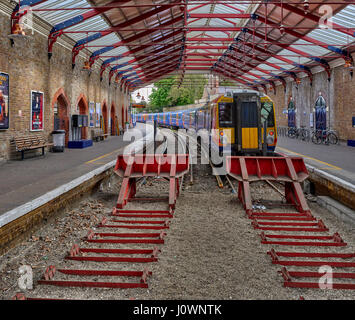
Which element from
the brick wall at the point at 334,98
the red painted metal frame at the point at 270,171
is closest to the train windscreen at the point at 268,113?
the red painted metal frame at the point at 270,171

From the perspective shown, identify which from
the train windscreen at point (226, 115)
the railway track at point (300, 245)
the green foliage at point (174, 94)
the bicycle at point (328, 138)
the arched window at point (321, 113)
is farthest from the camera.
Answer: the green foliage at point (174, 94)

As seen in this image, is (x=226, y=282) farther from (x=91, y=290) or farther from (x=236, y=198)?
(x=236, y=198)

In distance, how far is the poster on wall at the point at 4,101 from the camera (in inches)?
417

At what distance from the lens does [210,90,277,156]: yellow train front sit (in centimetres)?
1065

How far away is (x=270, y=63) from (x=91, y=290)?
81.0ft

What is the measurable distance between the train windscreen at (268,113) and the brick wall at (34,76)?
8419 mm

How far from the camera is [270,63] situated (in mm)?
25375

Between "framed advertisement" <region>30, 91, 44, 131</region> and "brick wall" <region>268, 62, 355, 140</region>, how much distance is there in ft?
52.8

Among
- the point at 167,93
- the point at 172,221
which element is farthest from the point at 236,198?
the point at 167,93

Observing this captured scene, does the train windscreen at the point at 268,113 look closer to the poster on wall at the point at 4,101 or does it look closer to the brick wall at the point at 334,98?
the poster on wall at the point at 4,101

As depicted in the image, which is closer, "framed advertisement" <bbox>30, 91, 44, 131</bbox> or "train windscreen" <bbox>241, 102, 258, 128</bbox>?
"train windscreen" <bbox>241, 102, 258, 128</bbox>

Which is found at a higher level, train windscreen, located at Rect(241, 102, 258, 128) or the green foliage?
the green foliage

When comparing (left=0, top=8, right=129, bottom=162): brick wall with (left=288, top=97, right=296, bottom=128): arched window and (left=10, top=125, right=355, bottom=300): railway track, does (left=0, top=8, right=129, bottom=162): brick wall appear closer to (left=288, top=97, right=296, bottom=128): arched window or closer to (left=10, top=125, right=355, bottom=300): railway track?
(left=10, top=125, right=355, bottom=300): railway track

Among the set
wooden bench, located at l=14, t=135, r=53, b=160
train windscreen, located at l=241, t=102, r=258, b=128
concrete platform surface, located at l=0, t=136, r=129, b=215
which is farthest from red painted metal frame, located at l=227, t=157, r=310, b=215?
wooden bench, located at l=14, t=135, r=53, b=160
